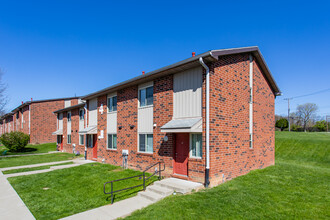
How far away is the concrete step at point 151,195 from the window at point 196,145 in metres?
2.21

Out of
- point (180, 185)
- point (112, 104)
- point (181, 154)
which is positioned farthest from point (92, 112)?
point (180, 185)

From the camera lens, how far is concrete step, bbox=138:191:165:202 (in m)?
7.20

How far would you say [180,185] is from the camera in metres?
7.91

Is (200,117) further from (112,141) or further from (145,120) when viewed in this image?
(112,141)

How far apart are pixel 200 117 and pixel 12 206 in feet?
24.6

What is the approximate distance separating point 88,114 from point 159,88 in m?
10.0

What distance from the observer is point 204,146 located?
8.05 metres

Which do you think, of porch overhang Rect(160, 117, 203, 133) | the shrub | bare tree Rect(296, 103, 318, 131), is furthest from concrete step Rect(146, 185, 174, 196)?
bare tree Rect(296, 103, 318, 131)

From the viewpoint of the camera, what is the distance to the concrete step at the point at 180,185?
24.6 ft

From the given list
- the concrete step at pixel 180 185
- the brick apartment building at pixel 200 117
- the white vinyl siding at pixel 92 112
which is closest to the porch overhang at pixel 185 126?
the brick apartment building at pixel 200 117

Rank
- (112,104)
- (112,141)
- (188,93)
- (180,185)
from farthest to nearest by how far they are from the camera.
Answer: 1. (112,104)
2. (112,141)
3. (188,93)
4. (180,185)

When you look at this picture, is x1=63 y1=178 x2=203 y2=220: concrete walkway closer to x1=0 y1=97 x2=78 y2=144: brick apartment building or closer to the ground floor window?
the ground floor window

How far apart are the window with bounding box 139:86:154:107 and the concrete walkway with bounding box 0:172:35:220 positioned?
686 centimetres

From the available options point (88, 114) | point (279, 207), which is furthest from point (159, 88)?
point (88, 114)
